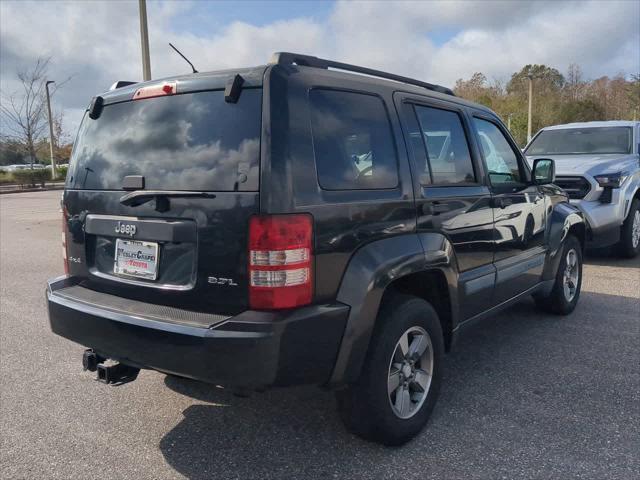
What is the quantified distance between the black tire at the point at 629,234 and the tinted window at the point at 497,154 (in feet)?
14.1

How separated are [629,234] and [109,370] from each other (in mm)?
7406

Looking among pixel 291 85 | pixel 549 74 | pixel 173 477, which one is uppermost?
pixel 549 74

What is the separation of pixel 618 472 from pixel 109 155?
3.07 metres

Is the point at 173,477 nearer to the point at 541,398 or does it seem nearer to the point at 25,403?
the point at 25,403

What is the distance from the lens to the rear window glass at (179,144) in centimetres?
245

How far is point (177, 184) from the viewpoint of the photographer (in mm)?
2600

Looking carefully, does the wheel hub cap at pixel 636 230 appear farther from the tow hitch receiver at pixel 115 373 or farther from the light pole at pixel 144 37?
the light pole at pixel 144 37

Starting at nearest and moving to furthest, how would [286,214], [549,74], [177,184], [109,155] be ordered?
[286,214]
[177,184]
[109,155]
[549,74]

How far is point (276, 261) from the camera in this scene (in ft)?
7.75

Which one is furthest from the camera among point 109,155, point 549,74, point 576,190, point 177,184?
point 549,74

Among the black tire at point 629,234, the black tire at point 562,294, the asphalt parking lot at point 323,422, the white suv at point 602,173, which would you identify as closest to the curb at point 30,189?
the white suv at point 602,173

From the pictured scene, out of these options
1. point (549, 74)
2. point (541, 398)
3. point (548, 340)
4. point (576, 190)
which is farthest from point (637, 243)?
point (549, 74)

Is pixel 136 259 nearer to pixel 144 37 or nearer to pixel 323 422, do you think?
pixel 323 422

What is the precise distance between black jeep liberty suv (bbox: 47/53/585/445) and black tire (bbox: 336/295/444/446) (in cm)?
1
